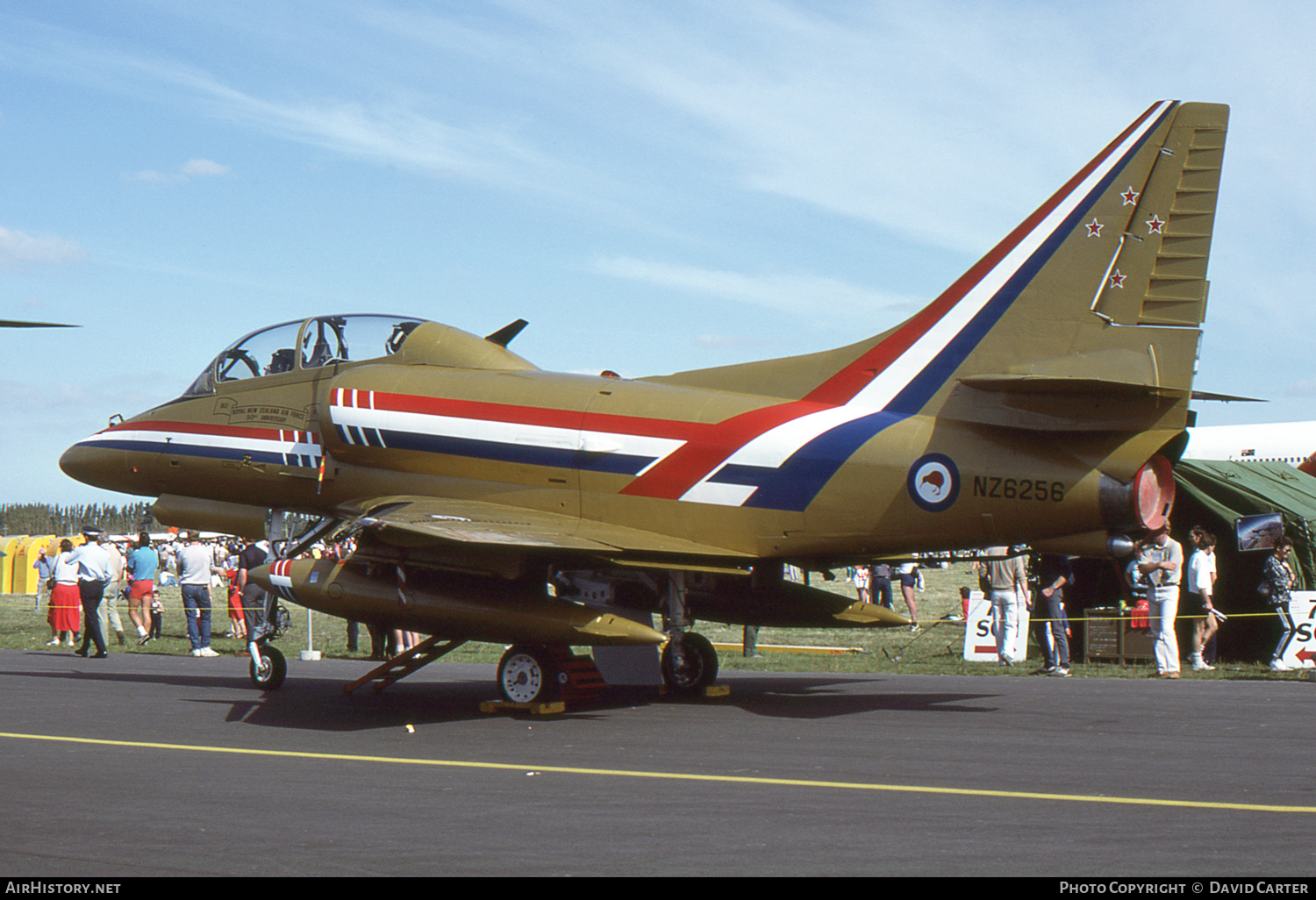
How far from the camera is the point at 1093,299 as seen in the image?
11711 millimetres

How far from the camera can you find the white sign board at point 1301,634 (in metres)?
17.4

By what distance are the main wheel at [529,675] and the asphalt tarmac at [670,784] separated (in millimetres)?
295

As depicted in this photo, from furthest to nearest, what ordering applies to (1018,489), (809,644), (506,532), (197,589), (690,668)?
(809,644)
(197,589)
(690,668)
(506,532)
(1018,489)

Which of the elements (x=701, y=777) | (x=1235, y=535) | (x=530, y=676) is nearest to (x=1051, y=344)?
(x=701, y=777)

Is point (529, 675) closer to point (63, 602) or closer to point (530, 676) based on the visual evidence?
point (530, 676)

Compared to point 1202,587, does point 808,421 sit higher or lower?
higher

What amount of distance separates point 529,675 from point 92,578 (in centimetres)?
1083

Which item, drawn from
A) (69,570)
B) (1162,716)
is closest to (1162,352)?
(1162,716)

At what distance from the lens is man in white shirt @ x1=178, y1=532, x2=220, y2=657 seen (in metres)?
22.2

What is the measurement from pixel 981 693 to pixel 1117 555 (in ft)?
11.8

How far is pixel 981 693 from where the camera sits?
47.7 ft

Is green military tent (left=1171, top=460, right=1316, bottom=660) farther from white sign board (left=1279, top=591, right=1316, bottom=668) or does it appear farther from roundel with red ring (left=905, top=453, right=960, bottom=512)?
roundel with red ring (left=905, top=453, right=960, bottom=512)

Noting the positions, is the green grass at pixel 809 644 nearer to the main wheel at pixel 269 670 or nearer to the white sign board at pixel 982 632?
the white sign board at pixel 982 632

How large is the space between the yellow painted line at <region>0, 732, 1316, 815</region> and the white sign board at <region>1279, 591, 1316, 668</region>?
37.3 feet
